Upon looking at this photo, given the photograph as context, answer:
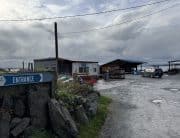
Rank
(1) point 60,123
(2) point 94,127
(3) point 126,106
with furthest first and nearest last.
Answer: (3) point 126,106 < (2) point 94,127 < (1) point 60,123

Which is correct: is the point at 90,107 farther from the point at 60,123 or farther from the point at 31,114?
the point at 31,114

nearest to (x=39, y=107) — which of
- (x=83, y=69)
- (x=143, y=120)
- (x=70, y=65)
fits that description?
(x=143, y=120)

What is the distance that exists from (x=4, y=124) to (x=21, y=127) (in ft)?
2.37

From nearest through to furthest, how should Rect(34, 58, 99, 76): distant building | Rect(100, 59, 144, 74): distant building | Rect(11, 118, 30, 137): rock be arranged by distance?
Rect(11, 118, 30, 137): rock
Rect(34, 58, 99, 76): distant building
Rect(100, 59, 144, 74): distant building

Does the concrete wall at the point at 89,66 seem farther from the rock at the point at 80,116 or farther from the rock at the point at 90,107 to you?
the rock at the point at 80,116

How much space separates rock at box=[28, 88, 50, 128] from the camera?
33.9 feet

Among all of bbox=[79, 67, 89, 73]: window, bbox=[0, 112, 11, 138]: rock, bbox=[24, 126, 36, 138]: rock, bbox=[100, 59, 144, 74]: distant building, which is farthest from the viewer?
bbox=[100, 59, 144, 74]: distant building

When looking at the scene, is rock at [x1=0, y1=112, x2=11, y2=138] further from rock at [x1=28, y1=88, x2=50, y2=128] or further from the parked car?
the parked car

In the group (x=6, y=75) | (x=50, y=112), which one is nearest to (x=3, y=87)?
(x=6, y=75)

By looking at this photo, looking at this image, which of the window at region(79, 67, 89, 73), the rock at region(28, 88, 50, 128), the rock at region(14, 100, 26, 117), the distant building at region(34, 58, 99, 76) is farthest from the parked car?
the rock at region(14, 100, 26, 117)

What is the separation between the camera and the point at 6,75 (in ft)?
30.8

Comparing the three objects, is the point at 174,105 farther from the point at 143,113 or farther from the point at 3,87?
the point at 3,87

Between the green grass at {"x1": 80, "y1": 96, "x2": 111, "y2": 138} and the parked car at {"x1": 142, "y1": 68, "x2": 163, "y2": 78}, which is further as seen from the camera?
the parked car at {"x1": 142, "y1": 68, "x2": 163, "y2": 78}

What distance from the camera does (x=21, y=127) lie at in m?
9.52
